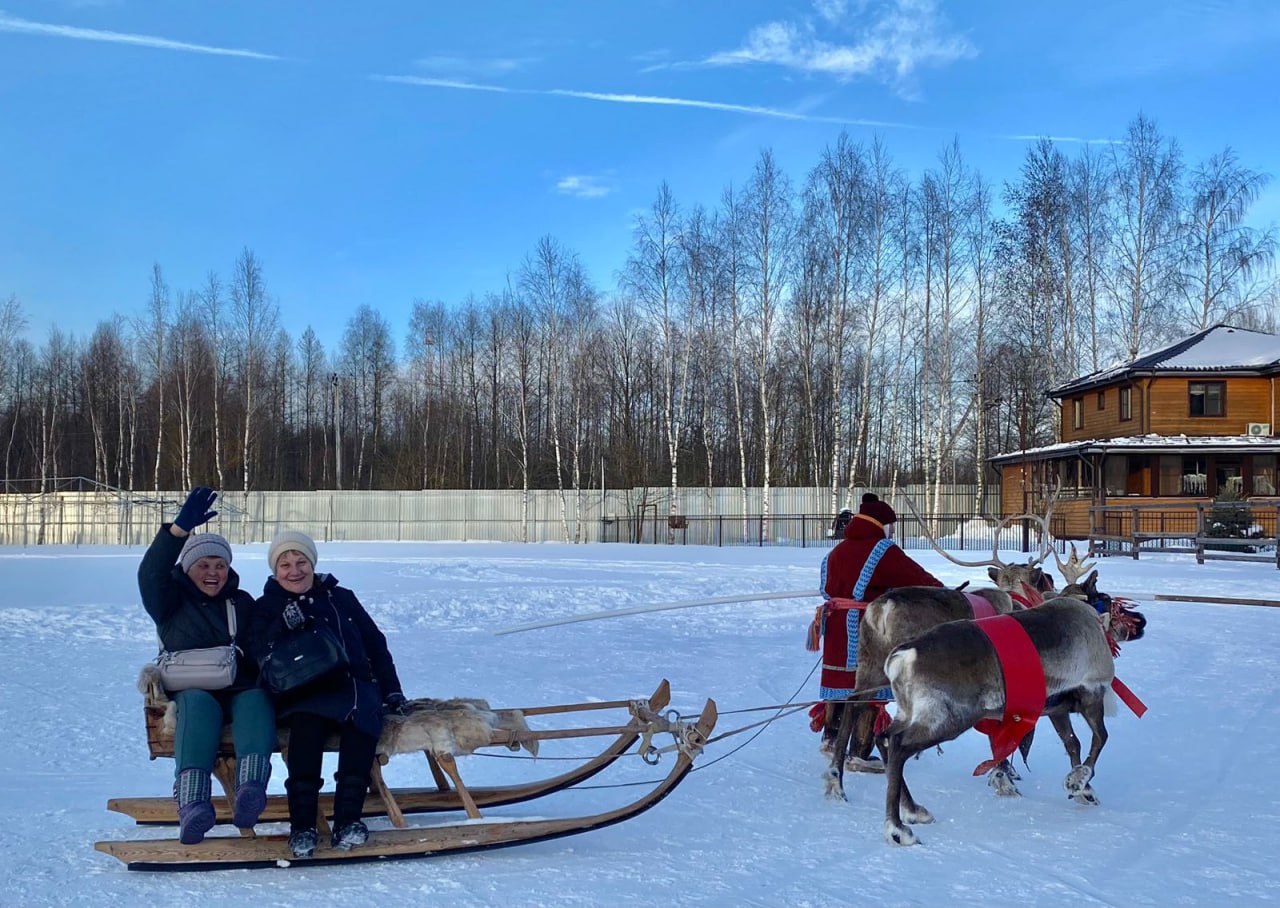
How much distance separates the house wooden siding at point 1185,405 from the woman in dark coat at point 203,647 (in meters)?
36.1

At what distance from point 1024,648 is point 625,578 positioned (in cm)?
1487

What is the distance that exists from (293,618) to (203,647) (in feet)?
1.58

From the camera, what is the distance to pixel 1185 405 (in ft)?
120

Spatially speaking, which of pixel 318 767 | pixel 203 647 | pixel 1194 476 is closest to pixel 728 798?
pixel 318 767

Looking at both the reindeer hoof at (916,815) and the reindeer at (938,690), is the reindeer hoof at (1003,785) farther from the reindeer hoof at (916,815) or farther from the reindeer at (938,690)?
the reindeer hoof at (916,815)

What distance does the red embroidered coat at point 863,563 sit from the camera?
254 inches

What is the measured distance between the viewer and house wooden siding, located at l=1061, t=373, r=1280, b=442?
36.1m

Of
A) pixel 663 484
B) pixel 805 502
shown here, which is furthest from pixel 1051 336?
pixel 663 484

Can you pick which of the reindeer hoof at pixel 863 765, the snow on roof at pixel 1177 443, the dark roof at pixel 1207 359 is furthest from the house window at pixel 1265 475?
the reindeer hoof at pixel 863 765

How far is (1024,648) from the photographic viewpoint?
5.25 metres

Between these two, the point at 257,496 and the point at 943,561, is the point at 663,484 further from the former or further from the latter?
the point at 943,561

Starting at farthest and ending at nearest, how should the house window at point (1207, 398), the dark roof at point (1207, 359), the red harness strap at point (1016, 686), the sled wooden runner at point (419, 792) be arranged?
the house window at point (1207, 398) < the dark roof at point (1207, 359) < the red harness strap at point (1016, 686) < the sled wooden runner at point (419, 792)

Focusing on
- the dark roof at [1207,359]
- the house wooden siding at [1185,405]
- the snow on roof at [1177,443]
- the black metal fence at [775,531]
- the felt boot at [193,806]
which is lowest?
the black metal fence at [775,531]

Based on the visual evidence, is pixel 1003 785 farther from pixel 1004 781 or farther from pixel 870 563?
pixel 870 563
